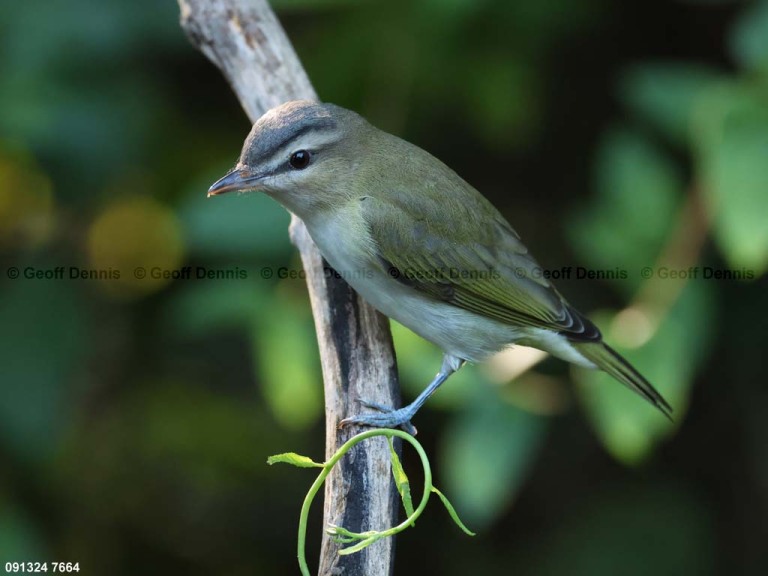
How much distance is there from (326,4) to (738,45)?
1.69m

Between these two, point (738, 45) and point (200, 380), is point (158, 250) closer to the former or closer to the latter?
point (200, 380)

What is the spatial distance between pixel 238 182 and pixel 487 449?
1342mm

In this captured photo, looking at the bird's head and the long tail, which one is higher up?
the bird's head

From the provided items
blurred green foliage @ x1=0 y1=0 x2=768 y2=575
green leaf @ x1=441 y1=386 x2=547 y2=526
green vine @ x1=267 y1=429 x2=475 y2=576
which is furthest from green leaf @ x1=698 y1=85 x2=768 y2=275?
green vine @ x1=267 y1=429 x2=475 y2=576

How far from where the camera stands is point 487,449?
135 inches

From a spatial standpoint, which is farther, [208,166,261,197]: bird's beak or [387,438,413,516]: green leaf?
[208,166,261,197]: bird's beak

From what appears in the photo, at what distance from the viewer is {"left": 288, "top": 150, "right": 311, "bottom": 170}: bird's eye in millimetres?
2994

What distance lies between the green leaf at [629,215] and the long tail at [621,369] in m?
0.48

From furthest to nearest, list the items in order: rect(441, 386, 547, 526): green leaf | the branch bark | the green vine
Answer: rect(441, 386, 547, 526): green leaf
the branch bark
the green vine

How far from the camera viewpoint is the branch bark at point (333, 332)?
7.91 feet

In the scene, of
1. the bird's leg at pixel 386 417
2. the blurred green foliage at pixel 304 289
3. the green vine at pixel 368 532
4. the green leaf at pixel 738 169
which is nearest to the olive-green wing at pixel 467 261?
the blurred green foliage at pixel 304 289

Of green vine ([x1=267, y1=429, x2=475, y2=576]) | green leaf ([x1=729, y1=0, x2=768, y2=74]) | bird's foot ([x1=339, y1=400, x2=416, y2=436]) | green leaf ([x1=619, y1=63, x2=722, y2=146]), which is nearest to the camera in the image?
green vine ([x1=267, y1=429, x2=475, y2=576])

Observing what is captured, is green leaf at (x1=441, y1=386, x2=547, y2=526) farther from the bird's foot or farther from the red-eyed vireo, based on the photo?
the bird's foot

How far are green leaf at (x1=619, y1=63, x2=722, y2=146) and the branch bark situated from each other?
5.10 ft
